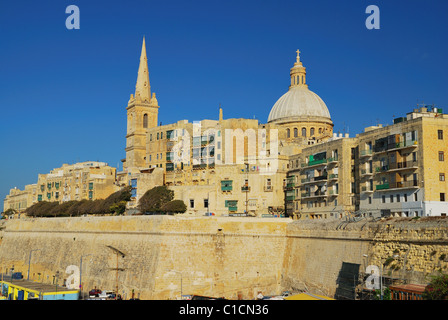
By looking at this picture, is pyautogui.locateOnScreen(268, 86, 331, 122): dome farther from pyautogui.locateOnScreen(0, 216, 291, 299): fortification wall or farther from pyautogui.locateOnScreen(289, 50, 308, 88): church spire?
pyautogui.locateOnScreen(0, 216, 291, 299): fortification wall

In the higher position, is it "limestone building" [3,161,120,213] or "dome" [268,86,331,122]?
"dome" [268,86,331,122]

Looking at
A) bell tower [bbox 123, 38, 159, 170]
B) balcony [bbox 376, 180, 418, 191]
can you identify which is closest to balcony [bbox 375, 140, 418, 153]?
balcony [bbox 376, 180, 418, 191]

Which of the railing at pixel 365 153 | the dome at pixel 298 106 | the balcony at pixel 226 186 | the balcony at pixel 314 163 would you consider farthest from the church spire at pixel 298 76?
the railing at pixel 365 153

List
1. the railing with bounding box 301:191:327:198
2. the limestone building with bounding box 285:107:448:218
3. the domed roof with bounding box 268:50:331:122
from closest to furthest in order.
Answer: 1. the limestone building with bounding box 285:107:448:218
2. the railing with bounding box 301:191:327:198
3. the domed roof with bounding box 268:50:331:122

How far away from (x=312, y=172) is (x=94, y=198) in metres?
37.1

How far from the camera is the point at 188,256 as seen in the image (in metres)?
43.3

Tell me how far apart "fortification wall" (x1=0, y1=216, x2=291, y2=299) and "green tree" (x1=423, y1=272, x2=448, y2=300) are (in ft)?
63.0

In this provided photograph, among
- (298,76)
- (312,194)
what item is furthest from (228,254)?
(298,76)

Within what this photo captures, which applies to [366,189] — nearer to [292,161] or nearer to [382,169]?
[382,169]

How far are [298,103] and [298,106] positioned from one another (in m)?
0.62

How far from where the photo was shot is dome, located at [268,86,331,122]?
255 feet

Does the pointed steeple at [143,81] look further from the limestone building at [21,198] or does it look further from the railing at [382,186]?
the railing at [382,186]

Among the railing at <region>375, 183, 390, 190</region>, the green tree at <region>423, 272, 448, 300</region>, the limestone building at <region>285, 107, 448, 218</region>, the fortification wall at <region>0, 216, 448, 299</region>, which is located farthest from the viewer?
the railing at <region>375, 183, 390, 190</region>

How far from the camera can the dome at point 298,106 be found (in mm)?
77750
